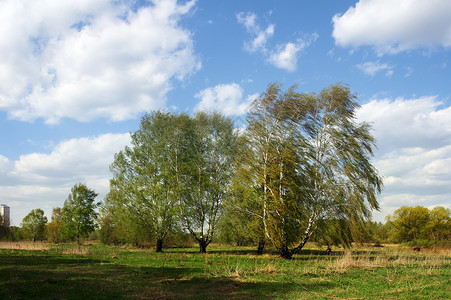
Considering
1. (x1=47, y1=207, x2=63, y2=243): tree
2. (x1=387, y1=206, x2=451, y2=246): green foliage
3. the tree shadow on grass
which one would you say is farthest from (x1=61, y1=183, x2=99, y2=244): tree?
(x1=387, y1=206, x2=451, y2=246): green foliage

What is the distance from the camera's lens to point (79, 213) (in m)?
48.4

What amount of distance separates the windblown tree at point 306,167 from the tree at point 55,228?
43.6 m

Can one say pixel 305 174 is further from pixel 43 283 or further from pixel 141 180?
pixel 43 283

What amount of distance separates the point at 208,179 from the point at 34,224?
2053 inches

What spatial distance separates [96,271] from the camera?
15.7 m

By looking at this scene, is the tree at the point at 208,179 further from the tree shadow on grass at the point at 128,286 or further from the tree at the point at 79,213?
the tree at the point at 79,213

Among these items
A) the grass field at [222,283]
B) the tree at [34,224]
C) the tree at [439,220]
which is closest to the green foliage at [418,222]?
the tree at [439,220]

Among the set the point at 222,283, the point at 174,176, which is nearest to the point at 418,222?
the point at 174,176

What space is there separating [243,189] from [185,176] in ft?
31.0

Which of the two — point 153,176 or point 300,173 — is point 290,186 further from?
point 153,176

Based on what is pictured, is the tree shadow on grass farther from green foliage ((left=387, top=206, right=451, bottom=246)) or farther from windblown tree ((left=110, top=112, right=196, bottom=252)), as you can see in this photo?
green foliage ((left=387, top=206, right=451, bottom=246))

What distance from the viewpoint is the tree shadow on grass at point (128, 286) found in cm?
1073

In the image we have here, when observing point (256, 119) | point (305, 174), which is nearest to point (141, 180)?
point (256, 119)

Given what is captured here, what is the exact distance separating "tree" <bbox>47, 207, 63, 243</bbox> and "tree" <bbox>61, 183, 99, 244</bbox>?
235 inches
